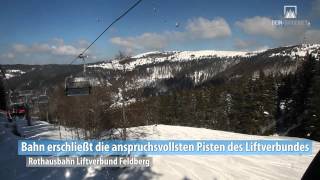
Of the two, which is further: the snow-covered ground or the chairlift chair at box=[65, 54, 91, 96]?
the chairlift chair at box=[65, 54, 91, 96]

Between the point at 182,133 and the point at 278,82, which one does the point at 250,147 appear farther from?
the point at 278,82

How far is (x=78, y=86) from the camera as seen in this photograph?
75.4 feet

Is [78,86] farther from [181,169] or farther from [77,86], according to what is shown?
[181,169]

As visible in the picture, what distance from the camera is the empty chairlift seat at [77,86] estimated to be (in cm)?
2228

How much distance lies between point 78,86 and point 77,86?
0.12 m

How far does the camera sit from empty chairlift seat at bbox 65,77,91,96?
22.3m

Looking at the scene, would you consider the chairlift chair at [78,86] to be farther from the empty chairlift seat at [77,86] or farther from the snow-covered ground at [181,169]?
the snow-covered ground at [181,169]

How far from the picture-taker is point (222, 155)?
31.8 m

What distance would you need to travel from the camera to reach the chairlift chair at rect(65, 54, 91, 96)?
2227 centimetres

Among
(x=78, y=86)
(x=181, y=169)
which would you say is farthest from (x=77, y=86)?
(x=181, y=169)

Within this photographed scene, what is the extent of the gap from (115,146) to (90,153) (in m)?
1.83

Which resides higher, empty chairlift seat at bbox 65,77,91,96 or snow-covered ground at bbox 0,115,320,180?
empty chairlift seat at bbox 65,77,91,96

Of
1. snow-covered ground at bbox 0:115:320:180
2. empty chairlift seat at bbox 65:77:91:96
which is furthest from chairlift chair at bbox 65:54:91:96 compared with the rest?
snow-covered ground at bbox 0:115:320:180

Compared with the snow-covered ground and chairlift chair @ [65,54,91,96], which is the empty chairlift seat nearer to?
chairlift chair @ [65,54,91,96]
